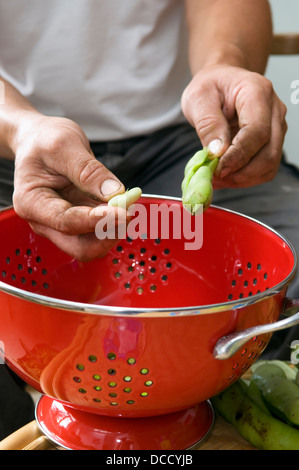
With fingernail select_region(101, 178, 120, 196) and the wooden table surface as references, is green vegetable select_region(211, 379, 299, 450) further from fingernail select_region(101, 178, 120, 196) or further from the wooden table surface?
fingernail select_region(101, 178, 120, 196)

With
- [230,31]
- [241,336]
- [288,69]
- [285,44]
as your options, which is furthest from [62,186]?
[288,69]

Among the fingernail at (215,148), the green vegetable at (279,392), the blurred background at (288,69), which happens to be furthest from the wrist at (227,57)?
the blurred background at (288,69)

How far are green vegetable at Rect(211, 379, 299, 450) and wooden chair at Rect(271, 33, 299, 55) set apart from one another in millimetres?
909

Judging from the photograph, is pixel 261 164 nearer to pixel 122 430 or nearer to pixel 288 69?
pixel 122 430

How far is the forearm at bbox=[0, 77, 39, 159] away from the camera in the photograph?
2.76 ft

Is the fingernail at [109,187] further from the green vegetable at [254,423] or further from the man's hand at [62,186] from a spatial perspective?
the green vegetable at [254,423]

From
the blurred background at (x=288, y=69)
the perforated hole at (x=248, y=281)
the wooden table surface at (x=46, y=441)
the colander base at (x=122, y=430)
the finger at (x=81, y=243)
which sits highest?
the finger at (x=81, y=243)

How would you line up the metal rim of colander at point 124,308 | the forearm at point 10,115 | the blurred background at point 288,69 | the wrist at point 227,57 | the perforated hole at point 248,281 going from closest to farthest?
the metal rim of colander at point 124,308
the perforated hole at point 248,281
the forearm at point 10,115
the wrist at point 227,57
the blurred background at point 288,69

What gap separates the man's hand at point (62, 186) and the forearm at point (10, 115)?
68 mm

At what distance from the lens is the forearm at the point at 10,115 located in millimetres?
840

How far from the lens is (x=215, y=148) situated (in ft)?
2.46

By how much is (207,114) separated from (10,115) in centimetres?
27

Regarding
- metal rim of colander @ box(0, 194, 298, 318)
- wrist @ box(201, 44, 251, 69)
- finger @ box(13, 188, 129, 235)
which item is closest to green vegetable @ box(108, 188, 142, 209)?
finger @ box(13, 188, 129, 235)

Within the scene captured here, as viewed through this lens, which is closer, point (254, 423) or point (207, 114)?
point (254, 423)
